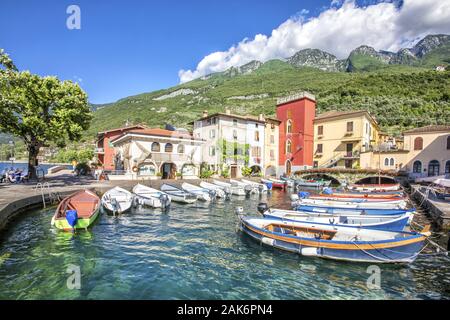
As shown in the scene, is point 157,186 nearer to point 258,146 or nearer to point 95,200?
point 95,200

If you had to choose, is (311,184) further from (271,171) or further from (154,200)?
(154,200)

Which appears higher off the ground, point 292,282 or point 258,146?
point 258,146

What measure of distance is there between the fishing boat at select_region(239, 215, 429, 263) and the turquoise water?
380mm

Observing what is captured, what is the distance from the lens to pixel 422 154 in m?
34.2

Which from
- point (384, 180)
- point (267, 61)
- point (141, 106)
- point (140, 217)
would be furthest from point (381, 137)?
point (267, 61)

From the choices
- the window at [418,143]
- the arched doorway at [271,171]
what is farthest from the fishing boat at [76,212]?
the window at [418,143]

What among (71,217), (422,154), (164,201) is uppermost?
(422,154)

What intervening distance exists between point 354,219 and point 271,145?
113ft

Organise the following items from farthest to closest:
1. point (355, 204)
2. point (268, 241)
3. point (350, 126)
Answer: point (350, 126)
point (355, 204)
point (268, 241)

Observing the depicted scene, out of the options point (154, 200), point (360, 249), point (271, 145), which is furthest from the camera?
point (271, 145)

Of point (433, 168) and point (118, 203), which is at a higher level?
point (433, 168)

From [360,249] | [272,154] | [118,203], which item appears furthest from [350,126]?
[118,203]
